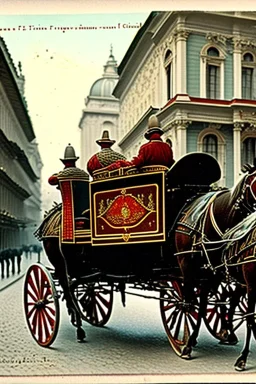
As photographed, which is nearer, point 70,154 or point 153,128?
point 153,128

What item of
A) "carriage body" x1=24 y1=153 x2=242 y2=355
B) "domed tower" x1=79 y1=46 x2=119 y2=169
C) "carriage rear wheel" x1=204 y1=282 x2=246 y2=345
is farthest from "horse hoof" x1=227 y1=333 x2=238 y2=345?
"domed tower" x1=79 y1=46 x2=119 y2=169

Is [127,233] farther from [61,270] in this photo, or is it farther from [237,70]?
[237,70]

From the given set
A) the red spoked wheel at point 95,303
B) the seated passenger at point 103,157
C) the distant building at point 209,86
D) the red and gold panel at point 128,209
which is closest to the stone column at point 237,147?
the distant building at point 209,86

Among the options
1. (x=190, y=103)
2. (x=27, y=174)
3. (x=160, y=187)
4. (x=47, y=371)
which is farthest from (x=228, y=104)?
(x=47, y=371)

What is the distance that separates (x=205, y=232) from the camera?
4.27m

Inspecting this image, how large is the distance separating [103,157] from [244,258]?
5.03 ft

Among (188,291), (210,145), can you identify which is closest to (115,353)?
(188,291)

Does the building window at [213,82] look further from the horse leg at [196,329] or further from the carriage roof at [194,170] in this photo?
the horse leg at [196,329]

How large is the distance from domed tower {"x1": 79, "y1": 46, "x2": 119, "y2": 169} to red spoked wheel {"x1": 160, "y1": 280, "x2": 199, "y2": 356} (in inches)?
48.2

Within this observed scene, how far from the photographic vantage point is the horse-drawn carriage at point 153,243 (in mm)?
4270

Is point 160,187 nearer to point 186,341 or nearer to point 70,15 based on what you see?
point 186,341

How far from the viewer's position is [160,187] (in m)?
4.43

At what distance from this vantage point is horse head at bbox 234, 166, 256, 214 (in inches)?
155

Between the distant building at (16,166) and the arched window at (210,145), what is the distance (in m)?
1.36
